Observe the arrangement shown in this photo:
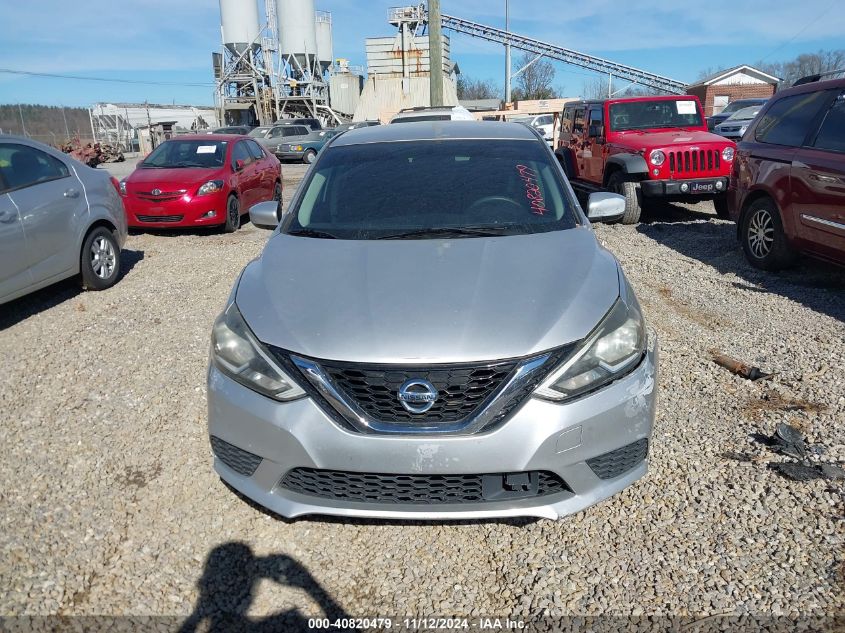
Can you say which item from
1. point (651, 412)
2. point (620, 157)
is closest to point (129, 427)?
point (651, 412)

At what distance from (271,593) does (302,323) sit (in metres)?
1.04

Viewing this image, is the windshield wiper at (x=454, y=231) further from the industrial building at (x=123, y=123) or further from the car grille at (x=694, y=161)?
the industrial building at (x=123, y=123)

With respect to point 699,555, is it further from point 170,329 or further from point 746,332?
point 170,329

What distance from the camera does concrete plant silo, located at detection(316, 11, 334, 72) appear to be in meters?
49.8

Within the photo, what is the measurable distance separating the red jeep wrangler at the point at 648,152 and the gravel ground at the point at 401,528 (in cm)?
502

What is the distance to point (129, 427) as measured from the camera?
3.69 meters

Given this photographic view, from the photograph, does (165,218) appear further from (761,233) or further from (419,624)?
(419,624)

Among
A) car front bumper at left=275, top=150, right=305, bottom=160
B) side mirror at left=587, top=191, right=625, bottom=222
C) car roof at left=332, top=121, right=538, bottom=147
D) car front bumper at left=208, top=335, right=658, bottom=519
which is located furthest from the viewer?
car front bumper at left=275, top=150, right=305, bottom=160

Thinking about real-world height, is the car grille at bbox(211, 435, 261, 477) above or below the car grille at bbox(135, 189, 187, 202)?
below

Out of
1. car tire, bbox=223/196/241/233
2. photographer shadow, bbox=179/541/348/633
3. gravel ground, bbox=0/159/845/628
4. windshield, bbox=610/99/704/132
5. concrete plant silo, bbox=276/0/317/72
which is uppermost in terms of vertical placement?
concrete plant silo, bbox=276/0/317/72

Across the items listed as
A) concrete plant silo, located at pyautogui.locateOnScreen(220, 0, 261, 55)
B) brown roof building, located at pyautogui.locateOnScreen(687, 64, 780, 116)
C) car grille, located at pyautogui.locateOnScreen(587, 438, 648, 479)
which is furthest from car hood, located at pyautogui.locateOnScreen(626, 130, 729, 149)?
concrete plant silo, located at pyautogui.locateOnScreen(220, 0, 261, 55)

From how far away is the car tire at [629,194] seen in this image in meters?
9.25

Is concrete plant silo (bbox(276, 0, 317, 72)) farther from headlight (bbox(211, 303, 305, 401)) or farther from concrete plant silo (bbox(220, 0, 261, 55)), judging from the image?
headlight (bbox(211, 303, 305, 401))

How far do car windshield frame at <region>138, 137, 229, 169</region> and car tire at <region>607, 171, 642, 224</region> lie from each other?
6.29m
